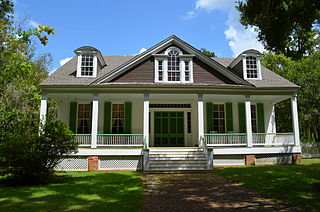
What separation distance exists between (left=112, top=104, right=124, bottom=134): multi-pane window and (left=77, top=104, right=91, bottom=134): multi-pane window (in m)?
1.60

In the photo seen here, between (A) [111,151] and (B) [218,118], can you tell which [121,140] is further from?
(B) [218,118]

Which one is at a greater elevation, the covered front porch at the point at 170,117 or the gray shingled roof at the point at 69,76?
the gray shingled roof at the point at 69,76

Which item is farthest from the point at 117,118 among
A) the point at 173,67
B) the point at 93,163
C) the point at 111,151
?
the point at 173,67

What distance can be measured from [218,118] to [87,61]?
31.1 feet

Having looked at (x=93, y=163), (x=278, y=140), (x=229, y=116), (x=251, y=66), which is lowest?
(x=93, y=163)

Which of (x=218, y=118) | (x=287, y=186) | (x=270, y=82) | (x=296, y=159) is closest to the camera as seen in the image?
(x=287, y=186)

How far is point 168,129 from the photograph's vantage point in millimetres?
16109

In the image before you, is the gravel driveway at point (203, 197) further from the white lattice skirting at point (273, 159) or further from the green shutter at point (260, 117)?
the green shutter at point (260, 117)

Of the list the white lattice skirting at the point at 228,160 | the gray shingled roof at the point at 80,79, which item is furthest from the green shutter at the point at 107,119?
the white lattice skirting at the point at 228,160

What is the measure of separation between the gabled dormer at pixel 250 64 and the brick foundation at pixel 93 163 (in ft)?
34.4

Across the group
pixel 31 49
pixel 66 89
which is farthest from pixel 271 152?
pixel 31 49

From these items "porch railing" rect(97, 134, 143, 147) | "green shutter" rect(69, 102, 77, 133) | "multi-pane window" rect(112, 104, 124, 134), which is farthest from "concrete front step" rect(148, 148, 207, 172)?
"green shutter" rect(69, 102, 77, 133)

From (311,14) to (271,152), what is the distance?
794cm

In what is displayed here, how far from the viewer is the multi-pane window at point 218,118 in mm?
16359
